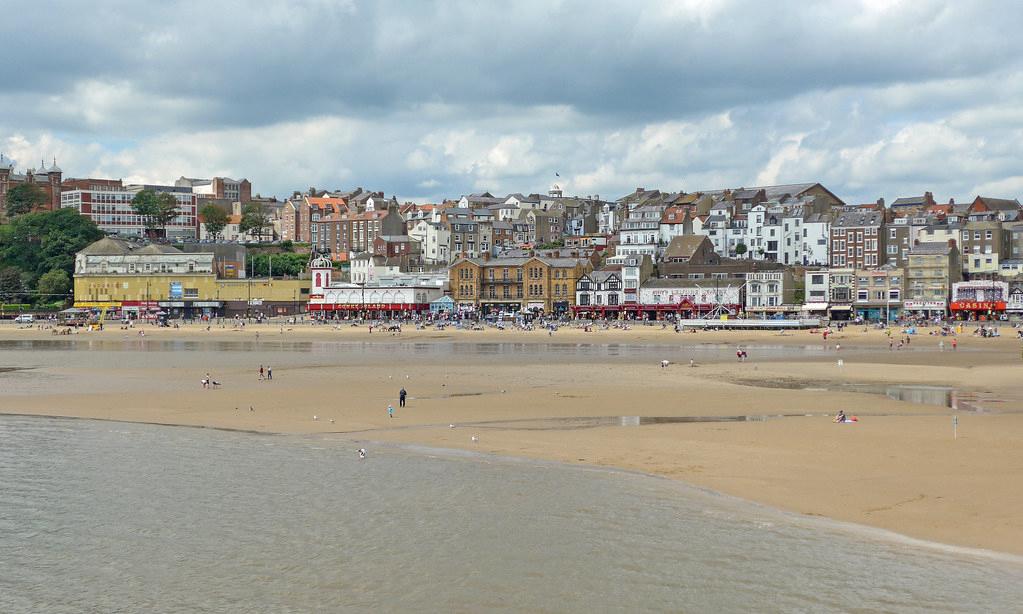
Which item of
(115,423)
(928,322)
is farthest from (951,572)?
(928,322)

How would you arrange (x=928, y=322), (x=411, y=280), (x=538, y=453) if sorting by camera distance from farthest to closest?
(x=411, y=280)
(x=928, y=322)
(x=538, y=453)

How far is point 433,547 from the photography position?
57.0ft

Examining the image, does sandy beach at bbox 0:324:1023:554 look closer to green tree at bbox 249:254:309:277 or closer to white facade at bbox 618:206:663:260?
white facade at bbox 618:206:663:260

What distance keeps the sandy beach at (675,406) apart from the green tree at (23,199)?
9249cm

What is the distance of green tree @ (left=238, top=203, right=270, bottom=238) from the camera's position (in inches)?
5728

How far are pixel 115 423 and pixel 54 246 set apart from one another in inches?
4099

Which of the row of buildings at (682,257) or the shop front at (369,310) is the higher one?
the row of buildings at (682,257)

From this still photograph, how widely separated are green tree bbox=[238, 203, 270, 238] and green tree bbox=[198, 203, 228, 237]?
2778 millimetres

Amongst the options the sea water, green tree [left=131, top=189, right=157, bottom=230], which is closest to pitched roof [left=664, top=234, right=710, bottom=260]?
green tree [left=131, top=189, right=157, bottom=230]

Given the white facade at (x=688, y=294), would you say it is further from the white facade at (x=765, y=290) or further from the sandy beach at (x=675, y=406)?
the sandy beach at (x=675, y=406)

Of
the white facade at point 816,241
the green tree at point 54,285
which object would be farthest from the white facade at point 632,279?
the green tree at point 54,285

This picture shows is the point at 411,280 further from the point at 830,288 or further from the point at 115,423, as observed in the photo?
the point at 115,423

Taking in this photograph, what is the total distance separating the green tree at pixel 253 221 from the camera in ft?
477

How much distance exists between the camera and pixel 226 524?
1911 cm
